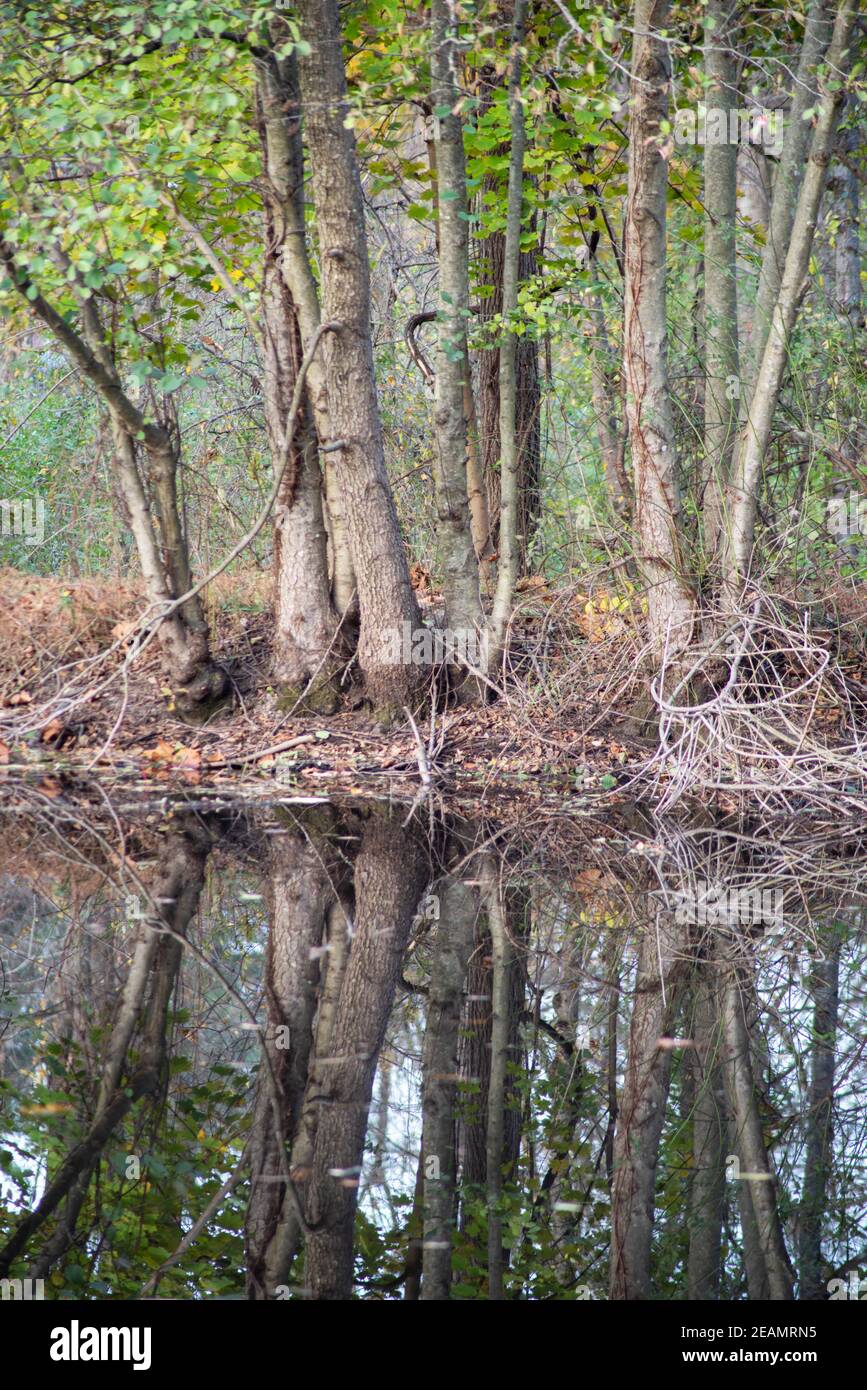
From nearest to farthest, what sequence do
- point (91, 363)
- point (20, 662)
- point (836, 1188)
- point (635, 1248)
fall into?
point (635, 1248) → point (836, 1188) → point (91, 363) → point (20, 662)

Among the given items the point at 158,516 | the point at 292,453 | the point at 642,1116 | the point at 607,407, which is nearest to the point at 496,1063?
the point at 642,1116

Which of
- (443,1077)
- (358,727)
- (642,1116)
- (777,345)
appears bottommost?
(642,1116)

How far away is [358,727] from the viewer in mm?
8906

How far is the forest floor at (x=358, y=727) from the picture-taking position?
8.24 meters

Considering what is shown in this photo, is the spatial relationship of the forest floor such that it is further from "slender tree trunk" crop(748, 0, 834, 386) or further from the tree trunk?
"slender tree trunk" crop(748, 0, 834, 386)

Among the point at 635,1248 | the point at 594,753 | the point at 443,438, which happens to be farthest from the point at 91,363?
the point at 635,1248

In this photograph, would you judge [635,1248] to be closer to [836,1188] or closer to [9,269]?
[836,1188]

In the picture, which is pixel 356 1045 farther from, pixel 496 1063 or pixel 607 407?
pixel 607 407

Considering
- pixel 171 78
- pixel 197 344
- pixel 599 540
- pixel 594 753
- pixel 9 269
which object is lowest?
pixel 594 753

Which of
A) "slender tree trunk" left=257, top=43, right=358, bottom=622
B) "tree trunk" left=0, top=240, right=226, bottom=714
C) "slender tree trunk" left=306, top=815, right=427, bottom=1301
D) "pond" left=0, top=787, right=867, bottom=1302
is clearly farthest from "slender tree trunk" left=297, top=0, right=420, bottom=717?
"pond" left=0, top=787, right=867, bottom=1302

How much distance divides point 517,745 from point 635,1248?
541 cm

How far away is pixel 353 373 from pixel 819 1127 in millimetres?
5863

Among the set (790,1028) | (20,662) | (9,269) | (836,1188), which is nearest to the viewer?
(836,1188)

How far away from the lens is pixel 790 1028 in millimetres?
4684
